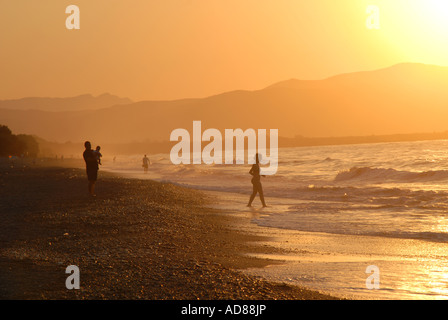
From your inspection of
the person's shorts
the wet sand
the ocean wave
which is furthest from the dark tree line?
the wet sand

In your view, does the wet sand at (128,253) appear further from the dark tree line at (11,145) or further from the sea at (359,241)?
the dark tree line at (11,145)

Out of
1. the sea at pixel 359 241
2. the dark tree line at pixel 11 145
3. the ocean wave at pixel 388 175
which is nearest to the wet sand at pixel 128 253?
the sea at pixel 359 241

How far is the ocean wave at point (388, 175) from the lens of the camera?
109ft

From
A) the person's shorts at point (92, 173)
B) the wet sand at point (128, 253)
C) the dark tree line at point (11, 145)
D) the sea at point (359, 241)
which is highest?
the dark tree line at point (11, 145)

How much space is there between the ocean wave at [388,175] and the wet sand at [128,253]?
2105cm

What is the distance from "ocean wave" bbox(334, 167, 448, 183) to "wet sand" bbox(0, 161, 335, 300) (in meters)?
21.0

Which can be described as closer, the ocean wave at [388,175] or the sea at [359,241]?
the sea at [359,241]

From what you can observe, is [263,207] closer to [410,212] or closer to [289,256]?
[410,212]

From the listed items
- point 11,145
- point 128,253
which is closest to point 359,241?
point 128,253

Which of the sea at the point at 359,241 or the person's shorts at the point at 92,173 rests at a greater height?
the person's shorts at the point at 92,173

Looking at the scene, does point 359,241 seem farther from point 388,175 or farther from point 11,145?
point 11,145

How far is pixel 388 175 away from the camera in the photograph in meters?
36.3

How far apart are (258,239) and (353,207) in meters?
8.59

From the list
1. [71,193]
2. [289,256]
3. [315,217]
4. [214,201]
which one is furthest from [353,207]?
[71,193]
